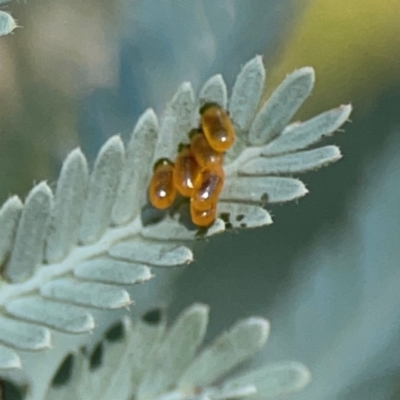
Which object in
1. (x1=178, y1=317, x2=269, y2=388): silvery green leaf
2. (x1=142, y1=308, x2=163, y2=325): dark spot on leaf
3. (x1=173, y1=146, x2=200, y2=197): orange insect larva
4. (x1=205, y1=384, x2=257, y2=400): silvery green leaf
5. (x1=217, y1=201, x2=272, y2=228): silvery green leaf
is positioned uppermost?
(x1=173, y1=146, x2=200, y2=197): orange insect larva

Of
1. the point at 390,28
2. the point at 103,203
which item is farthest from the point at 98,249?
the point at 390,28

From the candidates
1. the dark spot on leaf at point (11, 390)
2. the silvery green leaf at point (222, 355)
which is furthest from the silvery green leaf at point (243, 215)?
the dark spot on leaf at point (11, 390)

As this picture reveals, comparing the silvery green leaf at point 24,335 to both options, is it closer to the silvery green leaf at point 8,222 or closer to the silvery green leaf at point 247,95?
the silvery green leaf at point 8,222

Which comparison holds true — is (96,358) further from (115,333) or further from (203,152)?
(203,152)

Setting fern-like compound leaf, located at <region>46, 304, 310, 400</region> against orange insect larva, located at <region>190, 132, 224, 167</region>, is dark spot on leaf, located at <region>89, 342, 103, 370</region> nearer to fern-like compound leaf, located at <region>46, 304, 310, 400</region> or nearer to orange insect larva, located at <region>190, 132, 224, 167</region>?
fern-like compound leaf, located at <region>46, 304, 310, 400</region>

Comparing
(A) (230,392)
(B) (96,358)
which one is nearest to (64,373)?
(B) (96,358)

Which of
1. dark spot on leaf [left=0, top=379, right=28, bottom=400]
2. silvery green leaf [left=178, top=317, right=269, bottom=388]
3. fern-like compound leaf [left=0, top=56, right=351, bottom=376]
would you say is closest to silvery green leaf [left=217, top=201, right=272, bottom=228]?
fern-like compound leaf [left=0, top=56, right=351, bottom=376]
